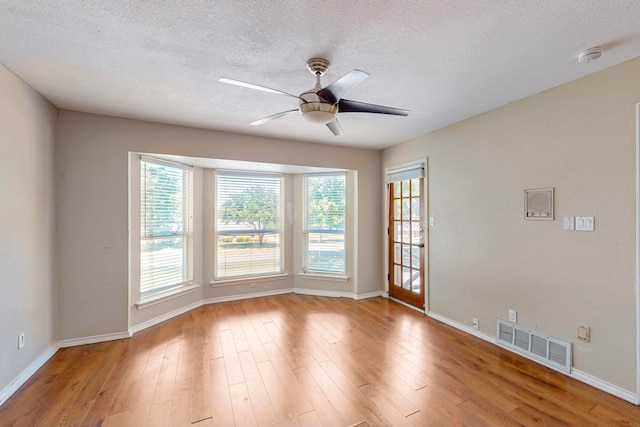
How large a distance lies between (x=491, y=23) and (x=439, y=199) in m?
2.36

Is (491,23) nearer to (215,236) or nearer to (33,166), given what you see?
(33,166)

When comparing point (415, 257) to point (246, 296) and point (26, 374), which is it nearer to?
point (246, 296)

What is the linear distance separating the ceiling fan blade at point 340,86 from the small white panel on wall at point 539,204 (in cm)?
207

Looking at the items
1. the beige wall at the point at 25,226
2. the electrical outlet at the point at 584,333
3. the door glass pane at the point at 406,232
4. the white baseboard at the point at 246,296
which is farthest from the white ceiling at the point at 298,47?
the white baseboard at the point at 246,296

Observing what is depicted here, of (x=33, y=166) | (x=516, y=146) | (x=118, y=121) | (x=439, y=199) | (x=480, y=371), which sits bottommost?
(x=480, y=371)

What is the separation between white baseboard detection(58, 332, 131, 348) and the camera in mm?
2900

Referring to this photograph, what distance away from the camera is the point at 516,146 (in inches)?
109

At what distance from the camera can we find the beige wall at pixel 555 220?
2.08 meters

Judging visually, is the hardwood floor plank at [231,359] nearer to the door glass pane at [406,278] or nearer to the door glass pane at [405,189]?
the door glass pane at [406,278]

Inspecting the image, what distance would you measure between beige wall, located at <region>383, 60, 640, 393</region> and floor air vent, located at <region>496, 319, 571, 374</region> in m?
0.07

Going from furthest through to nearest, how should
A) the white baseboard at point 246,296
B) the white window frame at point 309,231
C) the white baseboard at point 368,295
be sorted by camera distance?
the white window frame at point 309,231
the white baseboard at point 368,295
the white baseboard at point 246,296

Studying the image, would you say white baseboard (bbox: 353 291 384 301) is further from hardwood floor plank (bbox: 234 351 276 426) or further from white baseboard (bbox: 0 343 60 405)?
white baseboard (bbox: 0 343 60 405)

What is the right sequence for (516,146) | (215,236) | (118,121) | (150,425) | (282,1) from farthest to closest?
1. (215,236)
2. (118,121)
3. (516,146)
4. (150,425)
5. (282,1)

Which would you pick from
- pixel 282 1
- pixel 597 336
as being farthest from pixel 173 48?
pixel 597 336
